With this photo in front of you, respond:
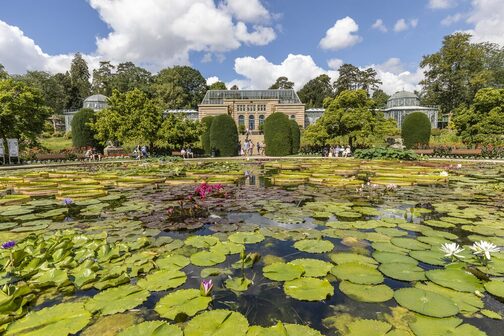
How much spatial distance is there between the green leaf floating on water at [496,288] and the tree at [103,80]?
7146 centimetres

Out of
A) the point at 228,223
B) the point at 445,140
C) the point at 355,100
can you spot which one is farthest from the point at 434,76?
the point at 228,223

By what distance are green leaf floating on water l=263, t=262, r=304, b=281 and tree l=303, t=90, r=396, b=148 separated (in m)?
22.3

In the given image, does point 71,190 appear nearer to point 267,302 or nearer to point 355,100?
point 267,302

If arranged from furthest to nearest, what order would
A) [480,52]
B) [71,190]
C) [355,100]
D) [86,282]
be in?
[480,52], [355,100], [71,190], [86,282]

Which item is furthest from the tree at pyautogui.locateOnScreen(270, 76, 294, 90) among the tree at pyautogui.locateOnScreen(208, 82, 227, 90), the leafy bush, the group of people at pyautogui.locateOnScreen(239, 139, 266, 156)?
the leafy bush

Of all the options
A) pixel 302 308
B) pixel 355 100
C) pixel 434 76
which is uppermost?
pixel 434 76

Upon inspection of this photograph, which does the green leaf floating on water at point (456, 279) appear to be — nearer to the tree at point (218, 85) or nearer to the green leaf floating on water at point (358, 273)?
the green leaf floating on water at point (358, 273)

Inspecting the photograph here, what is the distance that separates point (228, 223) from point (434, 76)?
175 feet

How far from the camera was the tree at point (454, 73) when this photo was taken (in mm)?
42850

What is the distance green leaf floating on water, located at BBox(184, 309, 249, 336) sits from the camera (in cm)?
194

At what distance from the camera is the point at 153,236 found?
4.10 metres

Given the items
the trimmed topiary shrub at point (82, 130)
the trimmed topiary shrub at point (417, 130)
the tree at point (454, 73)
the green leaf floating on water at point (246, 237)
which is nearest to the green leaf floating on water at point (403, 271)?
the green leaf floating on water at point (246, 237)

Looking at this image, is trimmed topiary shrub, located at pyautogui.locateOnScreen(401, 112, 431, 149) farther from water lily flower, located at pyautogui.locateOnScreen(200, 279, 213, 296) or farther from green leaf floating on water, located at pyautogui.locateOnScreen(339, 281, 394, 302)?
water lily flower, located at pyautogui.locateOnScreen(200, 279, 213, 296)

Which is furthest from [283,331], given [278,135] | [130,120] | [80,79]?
[80,79]
